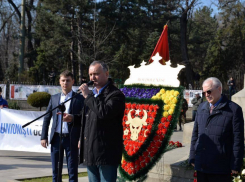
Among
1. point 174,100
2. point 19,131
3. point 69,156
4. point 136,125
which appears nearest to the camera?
point 69,156

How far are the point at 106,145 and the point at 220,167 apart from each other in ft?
3.93

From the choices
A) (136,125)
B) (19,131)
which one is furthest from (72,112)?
(19,131)

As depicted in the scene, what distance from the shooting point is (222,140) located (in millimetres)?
3979

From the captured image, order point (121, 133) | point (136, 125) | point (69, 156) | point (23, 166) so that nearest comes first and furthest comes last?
point (121, 133) → point (69, 156) → point (136, 125) → point (23, 166)

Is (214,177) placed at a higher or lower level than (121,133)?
lower

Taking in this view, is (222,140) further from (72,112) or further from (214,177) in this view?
(72,112)

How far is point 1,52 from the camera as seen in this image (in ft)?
183

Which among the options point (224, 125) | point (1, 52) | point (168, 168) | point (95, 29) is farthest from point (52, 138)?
point (1, 52)

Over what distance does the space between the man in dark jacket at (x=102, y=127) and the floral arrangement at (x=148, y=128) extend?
6.88 feet

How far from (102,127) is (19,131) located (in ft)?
19.2

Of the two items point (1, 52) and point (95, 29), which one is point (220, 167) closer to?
point (95, 29)

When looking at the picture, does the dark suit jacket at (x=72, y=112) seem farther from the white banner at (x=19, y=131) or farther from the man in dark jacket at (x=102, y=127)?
the white banner at (x=19, y=131)

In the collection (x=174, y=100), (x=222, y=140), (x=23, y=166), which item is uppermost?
(x=174, y=100)

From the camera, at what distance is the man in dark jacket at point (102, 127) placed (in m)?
3.84
